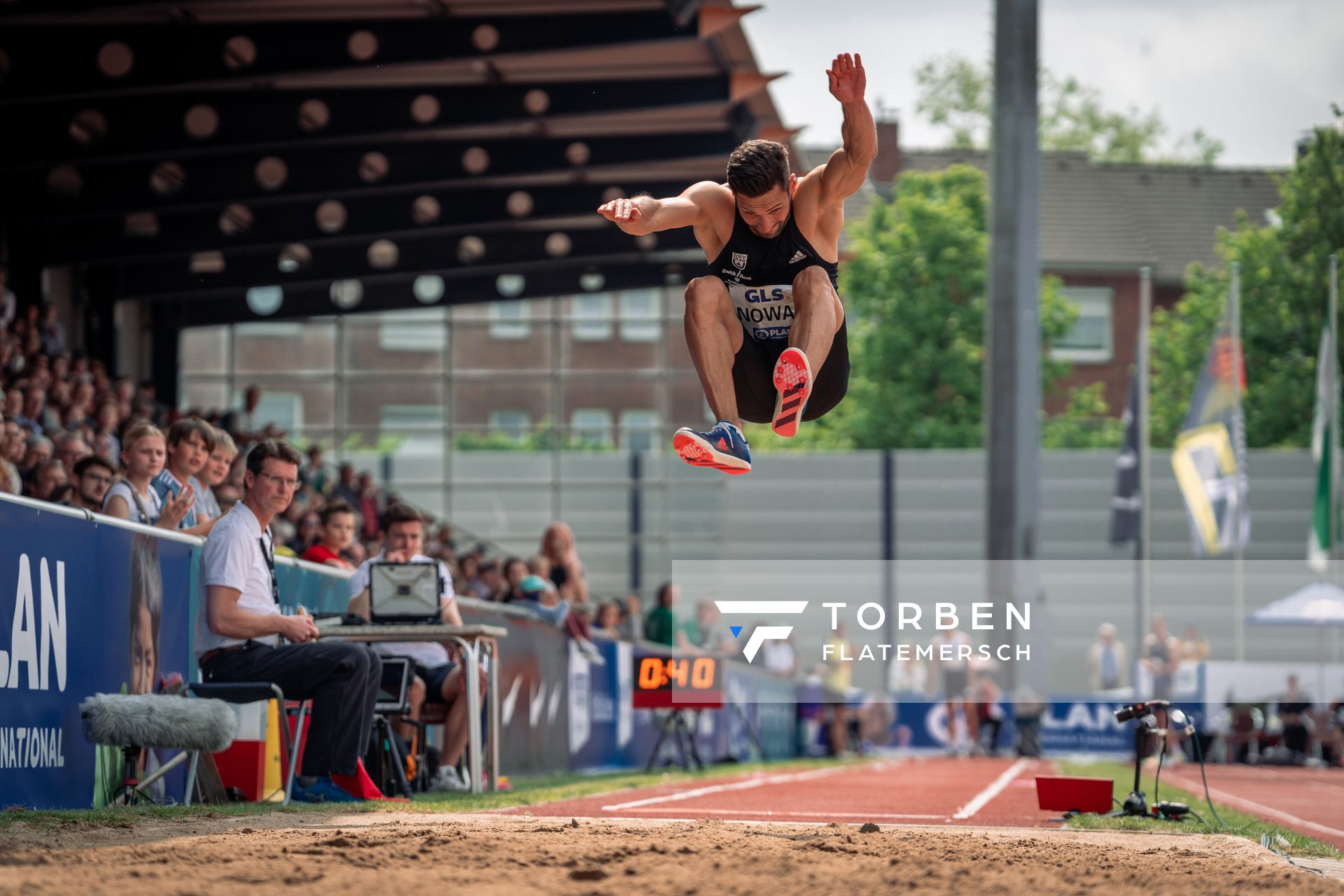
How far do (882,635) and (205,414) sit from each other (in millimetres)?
13237

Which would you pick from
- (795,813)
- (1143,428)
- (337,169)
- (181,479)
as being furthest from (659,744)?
(1143,428)

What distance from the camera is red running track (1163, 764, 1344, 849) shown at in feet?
35.6

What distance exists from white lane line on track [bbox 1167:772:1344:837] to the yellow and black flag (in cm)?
844

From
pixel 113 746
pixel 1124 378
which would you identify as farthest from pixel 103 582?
pixel 1124 378

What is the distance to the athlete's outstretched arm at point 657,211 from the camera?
7383mm

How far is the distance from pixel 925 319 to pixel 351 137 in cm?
2818

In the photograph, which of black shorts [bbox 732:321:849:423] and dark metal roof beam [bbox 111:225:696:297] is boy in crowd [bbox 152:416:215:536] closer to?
black shorts [bbox 732:321:849:423]

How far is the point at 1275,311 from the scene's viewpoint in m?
37.3

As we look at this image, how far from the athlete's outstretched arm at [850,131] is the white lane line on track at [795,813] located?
10.9 feet

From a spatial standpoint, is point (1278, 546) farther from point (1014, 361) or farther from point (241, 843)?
point (241, 843)

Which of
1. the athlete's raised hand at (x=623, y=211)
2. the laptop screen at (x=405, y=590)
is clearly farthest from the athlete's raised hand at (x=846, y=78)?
the laptop screen at (x=405, y=590)

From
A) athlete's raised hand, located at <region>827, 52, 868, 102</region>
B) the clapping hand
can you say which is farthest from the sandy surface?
athlete's raised hand, located at <region>827, 52, 868, 102</region>

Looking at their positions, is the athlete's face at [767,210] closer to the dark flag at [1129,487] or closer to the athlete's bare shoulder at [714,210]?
the athlete's bare shoulder at [714,210]

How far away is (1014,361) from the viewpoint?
67.8 feet
